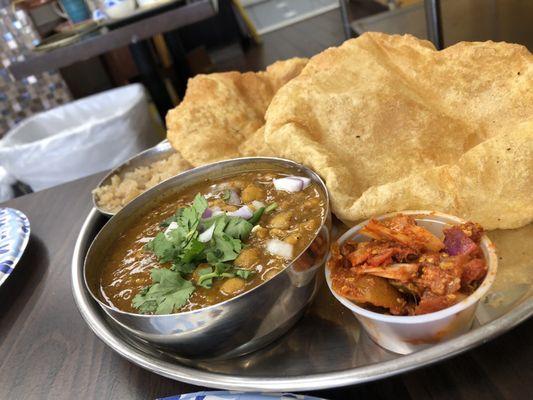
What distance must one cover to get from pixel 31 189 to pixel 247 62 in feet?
13.2

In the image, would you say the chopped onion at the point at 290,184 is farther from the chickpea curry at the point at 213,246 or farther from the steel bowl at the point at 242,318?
the steel bowl at the point at 242,318

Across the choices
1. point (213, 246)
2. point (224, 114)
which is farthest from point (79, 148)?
point (213, 246)

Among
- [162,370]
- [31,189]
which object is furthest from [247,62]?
[162,370]

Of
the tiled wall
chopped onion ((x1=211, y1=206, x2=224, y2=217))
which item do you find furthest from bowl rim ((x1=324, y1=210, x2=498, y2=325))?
the tiled wall

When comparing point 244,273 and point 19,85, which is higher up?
point 244,273

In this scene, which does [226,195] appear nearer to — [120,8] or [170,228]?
[170,228]

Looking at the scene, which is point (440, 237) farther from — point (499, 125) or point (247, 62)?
point (247, 62)

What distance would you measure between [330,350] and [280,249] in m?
0.27

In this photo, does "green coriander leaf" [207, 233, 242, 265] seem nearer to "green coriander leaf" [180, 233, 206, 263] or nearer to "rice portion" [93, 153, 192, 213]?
"green coriander leaf" [180, 233, 206, 263]

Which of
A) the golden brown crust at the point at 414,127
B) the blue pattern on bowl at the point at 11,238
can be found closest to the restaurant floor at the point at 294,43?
the blue pattern on bowl at the point at 11,238

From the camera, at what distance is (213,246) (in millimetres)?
1297

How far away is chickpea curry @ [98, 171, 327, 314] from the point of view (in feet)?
3.94

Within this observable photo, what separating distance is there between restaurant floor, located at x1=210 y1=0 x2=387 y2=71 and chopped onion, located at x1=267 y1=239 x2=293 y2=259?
18.3 ft

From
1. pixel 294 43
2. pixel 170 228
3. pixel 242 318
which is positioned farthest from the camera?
pixel 294 43
